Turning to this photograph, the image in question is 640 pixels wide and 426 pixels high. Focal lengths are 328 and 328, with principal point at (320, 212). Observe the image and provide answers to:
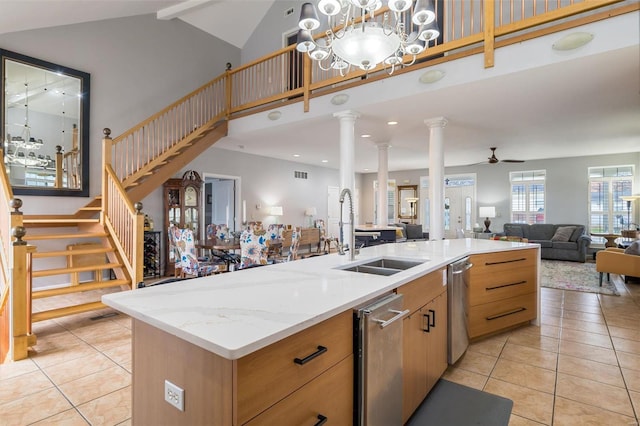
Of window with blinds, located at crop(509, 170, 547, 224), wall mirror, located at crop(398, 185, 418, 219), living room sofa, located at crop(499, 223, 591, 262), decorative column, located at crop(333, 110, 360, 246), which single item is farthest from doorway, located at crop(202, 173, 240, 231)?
window with blinds, located at crop(509, 170, 547, 224)

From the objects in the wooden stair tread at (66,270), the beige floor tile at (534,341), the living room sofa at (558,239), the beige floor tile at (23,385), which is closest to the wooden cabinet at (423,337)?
the beige floor tile at (534,341)

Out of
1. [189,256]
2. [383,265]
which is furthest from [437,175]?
[189,256]

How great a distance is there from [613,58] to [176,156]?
18.8 feet

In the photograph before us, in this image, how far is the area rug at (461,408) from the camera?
6.32 feet

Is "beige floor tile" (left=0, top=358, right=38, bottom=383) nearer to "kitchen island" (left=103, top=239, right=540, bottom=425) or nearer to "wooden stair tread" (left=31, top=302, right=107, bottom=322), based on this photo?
"wooden stair tread" (left=31, top=302, right=107, bottom=322)

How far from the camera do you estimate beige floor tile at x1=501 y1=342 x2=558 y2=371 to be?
266 cm

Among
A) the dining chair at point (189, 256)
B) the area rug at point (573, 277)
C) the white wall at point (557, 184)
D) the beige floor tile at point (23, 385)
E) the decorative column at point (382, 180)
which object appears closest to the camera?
the beige floor tile at point (23, 385)

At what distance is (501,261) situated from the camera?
312cm

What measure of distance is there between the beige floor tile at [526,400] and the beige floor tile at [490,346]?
513 millimetres

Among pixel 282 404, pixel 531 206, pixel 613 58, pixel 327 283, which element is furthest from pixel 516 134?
pixel 282 404

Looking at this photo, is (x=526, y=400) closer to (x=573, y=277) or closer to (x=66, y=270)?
(x=66, y=270)

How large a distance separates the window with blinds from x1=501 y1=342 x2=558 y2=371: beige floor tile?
755 centimetres

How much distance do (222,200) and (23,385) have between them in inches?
251

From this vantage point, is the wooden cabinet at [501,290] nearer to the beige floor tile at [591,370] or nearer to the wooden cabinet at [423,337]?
the beige floor tile at [591,370]
